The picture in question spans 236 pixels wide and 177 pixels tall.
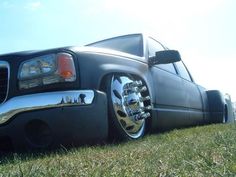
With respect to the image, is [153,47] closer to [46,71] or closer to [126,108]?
[126,108]

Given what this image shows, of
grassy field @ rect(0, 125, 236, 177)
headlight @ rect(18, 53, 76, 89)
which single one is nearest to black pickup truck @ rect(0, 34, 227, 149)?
headlight @ rect(18, 53, 76, 89)

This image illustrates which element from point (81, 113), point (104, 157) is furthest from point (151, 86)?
point (104, 157)

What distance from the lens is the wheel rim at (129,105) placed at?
13.1 ft

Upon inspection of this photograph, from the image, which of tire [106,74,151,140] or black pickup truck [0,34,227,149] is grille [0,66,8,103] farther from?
tire [106,74,151,140]

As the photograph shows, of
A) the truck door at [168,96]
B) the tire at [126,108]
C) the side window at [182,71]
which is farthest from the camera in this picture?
the side window at [182,71]

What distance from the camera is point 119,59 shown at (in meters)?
4.35

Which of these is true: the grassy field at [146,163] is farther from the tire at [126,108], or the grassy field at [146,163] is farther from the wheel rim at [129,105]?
the wheel rim at [129,105]

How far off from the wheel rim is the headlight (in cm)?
52

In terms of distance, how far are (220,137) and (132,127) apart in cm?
110

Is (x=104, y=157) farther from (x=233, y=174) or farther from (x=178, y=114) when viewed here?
(x=178, y=114)

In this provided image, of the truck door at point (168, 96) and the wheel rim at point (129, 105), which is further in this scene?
the truck door at point (168, 96)

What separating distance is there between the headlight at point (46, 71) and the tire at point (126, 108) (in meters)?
0.45

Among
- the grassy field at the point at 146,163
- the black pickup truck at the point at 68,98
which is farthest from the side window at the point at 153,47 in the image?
the grassy field at the point at 146,163

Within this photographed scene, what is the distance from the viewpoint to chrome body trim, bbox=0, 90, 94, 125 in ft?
11.4
